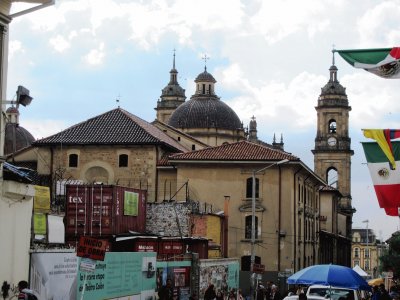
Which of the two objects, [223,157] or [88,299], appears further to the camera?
[223,157]

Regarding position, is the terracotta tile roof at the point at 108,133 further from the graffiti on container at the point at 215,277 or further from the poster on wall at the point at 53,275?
the poster on wall at the point at 53,275

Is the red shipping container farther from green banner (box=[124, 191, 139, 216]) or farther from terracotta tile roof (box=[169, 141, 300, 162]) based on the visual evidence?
terracotta tile roof (box=[169, 141, 300, 162])

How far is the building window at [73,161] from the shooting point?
63.0 meters

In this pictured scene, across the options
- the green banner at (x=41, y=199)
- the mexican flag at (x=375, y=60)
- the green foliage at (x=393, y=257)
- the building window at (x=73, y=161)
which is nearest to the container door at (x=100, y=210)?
the green banner at (x=41, y=199)

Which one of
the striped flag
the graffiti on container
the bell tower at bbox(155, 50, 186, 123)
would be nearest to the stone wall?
the graffiti on container

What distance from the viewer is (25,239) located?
64.3 ft

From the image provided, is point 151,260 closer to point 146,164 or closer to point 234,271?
point 234,271

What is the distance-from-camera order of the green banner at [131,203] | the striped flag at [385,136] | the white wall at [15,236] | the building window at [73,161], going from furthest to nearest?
the building window at [73,161] < the green banner at [131,203] < the striped flag at [385,136] < the white wall at [15,236]

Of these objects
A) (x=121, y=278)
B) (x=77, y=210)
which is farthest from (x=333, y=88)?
(x=121, y=278)

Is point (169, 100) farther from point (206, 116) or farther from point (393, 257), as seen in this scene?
point (393, 257)

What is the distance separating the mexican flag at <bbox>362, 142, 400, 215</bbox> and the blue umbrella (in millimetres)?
2371

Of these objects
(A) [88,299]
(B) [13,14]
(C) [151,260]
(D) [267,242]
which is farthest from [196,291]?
(D) [267,242]

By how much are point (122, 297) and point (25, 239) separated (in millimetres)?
5760

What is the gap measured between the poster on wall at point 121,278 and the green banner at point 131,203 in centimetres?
1540
